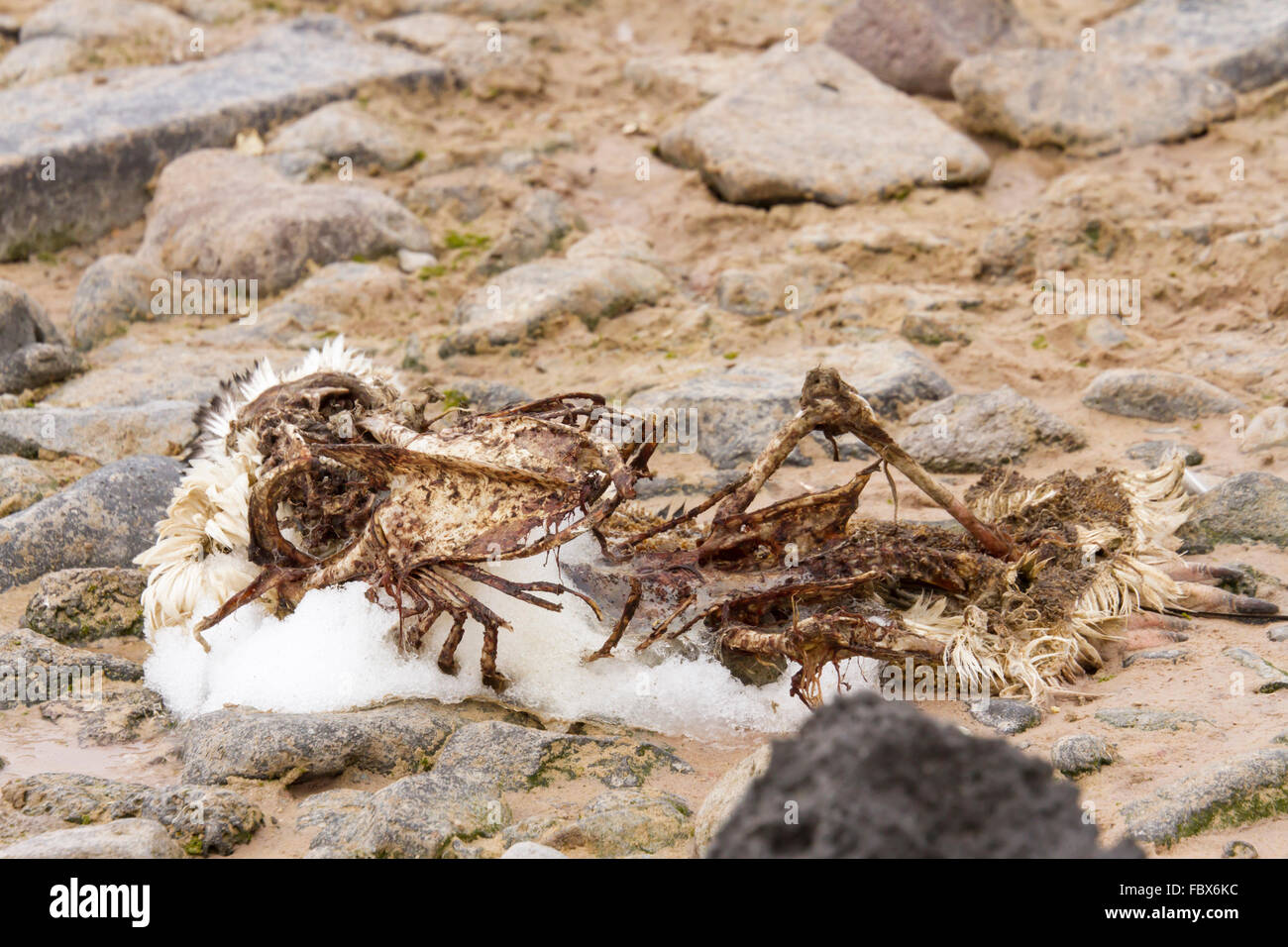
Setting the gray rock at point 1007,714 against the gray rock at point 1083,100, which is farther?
the gray rock at point 1083,100

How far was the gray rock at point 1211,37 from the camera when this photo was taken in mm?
8258

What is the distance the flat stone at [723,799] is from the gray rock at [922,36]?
7.39 m

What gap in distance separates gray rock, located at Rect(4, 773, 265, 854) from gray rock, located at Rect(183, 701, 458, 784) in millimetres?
134

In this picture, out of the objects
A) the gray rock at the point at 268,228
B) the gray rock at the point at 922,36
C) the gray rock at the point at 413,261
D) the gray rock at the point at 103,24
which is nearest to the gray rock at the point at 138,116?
the gray rock at the point at 268,228

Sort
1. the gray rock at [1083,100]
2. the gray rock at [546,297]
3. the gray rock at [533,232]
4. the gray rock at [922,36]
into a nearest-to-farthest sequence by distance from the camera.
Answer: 1. the gray rock at [546,297]
2. the gray rock at [533,232]
3. the gray rock at [1083,100]
4. the gray rock at [922,36]

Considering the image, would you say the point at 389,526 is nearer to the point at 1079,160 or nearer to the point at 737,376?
the point at 737,376

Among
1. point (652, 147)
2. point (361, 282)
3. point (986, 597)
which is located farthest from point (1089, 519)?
point (652, 147)

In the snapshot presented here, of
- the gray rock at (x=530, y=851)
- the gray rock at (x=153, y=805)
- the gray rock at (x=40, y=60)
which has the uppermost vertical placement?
the gray rock at (x=40, y=60)

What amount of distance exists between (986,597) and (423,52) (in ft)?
26.6

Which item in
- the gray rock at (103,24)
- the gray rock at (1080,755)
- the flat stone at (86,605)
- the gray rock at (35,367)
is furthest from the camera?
the gray rock at (103,24)

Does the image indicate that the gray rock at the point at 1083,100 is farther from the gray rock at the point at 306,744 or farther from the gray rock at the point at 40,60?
A: the gray rock at the point at 40,60

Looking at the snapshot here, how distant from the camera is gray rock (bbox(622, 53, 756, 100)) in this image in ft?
30.5

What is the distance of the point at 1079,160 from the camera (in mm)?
7918

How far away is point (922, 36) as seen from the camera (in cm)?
896
